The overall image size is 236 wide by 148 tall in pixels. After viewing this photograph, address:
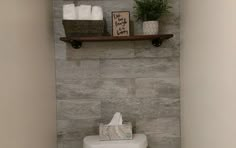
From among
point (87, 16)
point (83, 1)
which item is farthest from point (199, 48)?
point (83, 1)

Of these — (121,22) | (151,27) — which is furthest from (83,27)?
(151,27)

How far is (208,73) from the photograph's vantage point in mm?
1385

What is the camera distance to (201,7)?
149 cm

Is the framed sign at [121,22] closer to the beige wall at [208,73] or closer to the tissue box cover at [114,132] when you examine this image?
the beige wall at [208,73]

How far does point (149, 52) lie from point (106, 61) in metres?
0.32

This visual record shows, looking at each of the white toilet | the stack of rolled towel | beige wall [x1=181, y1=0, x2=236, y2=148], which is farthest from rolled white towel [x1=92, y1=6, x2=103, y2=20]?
the white toilet

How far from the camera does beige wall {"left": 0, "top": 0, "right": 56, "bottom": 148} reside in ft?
3.83

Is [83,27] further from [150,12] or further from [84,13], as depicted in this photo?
[150,12]

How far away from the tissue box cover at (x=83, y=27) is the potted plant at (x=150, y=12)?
0.27 metres

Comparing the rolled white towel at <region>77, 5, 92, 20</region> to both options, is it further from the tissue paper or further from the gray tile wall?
the tissue paper

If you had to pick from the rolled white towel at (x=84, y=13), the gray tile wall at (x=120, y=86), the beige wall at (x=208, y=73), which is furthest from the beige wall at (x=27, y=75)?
the beige wall at (x=208, y=73)

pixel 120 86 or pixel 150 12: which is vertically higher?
pixel 150 12

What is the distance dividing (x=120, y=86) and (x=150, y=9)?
0.59 m

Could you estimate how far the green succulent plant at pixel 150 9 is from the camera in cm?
184
